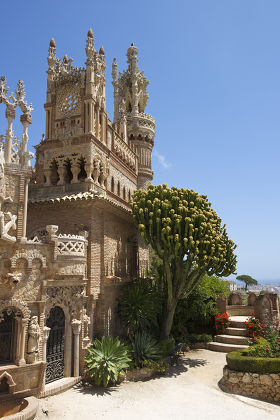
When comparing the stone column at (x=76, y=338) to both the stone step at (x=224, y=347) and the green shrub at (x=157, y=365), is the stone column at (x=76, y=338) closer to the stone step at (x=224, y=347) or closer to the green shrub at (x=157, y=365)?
the green shrub at (x=157, y=365)

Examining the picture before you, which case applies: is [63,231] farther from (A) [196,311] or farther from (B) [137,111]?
(B) [137,111]

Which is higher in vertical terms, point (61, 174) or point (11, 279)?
point (61, 174)

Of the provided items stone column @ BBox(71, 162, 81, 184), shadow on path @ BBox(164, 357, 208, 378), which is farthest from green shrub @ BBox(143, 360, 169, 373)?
stone column @ BBox(71, 162, 81, 184)

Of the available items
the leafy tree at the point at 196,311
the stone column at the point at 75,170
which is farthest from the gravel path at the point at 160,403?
the stone column at the point at 75,170

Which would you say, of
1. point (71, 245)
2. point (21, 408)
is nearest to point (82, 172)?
point (71, 245)

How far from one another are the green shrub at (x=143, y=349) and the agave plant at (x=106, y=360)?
36.1 inches

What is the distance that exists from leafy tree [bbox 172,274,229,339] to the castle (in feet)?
11.7

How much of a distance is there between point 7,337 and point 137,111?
23.3 m

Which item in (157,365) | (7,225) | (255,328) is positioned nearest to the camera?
(7,225)

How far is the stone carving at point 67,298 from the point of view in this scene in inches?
517

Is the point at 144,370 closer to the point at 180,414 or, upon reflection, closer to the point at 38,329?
the point at 180,414

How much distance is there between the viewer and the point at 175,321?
2119 centimetres

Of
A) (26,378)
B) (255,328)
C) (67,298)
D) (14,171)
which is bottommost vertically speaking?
(26,378)

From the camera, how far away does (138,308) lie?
1717cm
